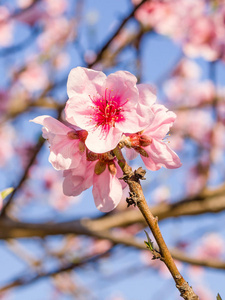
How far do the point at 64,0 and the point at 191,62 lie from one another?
99.7 inches

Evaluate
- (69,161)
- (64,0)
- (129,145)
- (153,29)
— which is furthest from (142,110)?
(64,0)

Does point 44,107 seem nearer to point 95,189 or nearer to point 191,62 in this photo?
point 95,189

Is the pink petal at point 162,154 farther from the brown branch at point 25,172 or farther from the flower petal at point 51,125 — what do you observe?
the brown branch at point 25,172

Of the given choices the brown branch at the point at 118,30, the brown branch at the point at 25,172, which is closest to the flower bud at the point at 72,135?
the brown branch at the point at 118,30

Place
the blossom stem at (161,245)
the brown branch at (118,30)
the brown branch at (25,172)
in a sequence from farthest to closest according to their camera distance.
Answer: the brown branch at (25,172)
the brown branch at (118,30)
the blossom stem at (161,245)

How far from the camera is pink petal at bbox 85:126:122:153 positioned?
88 centimetres

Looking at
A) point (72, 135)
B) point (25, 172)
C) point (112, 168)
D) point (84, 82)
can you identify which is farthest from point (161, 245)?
point (25, 172)

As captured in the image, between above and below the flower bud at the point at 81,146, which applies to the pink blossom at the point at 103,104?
above

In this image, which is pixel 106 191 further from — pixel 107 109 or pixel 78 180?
pixel 107 109

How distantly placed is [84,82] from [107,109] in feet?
0.34

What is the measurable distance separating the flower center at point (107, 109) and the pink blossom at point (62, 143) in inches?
3.1

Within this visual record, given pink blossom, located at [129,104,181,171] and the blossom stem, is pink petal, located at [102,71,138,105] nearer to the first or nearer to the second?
pink blossom, located at [129,104,181,171]

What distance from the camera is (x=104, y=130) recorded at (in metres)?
0.98

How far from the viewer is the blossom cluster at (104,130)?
3.09 ft
